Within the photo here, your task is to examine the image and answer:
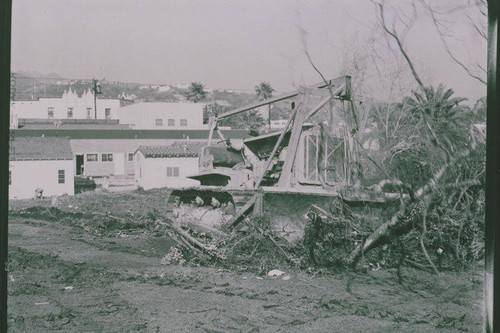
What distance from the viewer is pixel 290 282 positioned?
23.6ft

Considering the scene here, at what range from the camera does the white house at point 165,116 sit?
131 ft

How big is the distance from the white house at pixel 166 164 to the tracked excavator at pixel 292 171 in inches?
668

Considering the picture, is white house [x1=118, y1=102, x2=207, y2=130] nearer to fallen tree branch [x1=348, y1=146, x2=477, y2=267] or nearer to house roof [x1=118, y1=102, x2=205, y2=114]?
house roof [x1=118, y1=102, x2=205, y2=114]

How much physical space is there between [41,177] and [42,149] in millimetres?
1601

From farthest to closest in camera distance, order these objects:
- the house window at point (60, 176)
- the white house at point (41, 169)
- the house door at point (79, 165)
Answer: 1. the house door at point (79, 165)
2. the house window at point (60, 176)
3. the white house at point (41, 169)

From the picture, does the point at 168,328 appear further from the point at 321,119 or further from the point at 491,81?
the point at 321,119

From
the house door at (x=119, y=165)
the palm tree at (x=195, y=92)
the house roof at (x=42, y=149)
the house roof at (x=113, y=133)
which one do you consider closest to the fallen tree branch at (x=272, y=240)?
the house roof at (x=42, y=149)

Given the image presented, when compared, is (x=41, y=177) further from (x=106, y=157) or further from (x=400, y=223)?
(x=400, y=223)

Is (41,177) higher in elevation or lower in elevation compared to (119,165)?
lower

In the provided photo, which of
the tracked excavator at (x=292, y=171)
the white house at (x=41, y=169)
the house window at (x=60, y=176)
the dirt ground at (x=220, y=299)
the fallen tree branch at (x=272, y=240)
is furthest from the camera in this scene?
the house window at (x=60, y=176)

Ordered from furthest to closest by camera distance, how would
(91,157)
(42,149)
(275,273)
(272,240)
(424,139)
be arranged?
(91,157)
(42,149)
(272,240)
(275,273)
(424,139)

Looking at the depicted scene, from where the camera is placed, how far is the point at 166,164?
28.9m

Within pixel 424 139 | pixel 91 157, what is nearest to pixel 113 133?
pixel 91 157

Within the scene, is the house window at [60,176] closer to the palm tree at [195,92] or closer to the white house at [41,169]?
the white house at [41,169]
